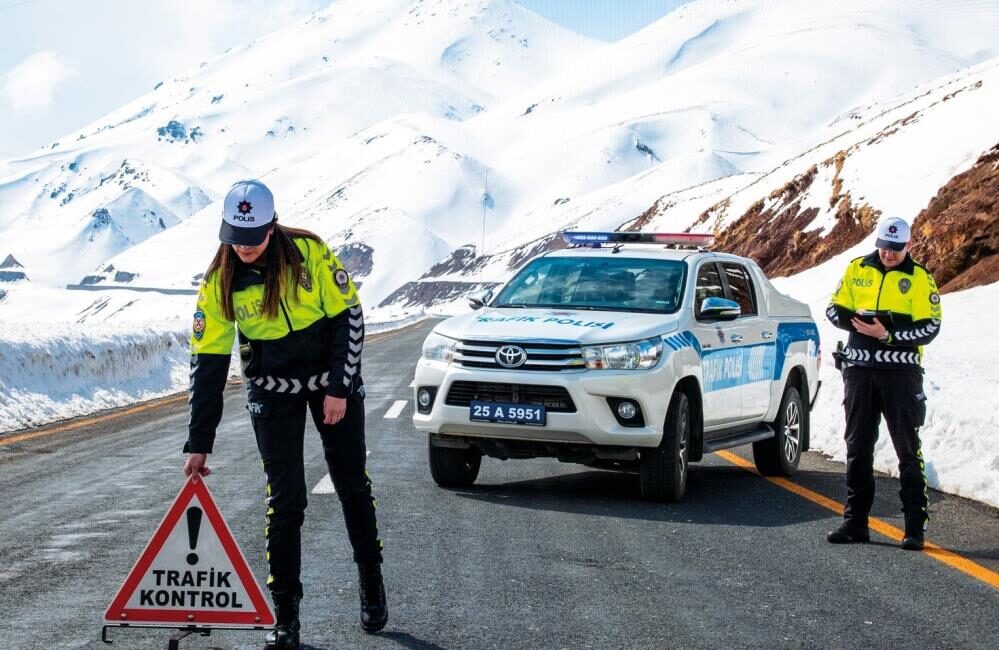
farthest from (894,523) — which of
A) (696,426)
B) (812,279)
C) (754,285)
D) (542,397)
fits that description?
(812,279)

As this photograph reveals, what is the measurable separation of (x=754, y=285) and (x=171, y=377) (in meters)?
13.4

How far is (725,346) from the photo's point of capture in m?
10.4

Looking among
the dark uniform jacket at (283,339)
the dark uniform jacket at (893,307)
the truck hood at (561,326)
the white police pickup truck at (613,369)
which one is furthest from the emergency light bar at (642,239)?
the dark uniform jacket at (283,339)

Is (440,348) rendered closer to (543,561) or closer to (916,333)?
(543,561)

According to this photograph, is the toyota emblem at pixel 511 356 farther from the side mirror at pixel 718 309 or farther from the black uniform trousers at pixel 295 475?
the black uniform trousers at pixel 295 475

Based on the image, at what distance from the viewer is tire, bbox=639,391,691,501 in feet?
30.4

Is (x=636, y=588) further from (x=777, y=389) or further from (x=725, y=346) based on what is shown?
(x=777, y=389)

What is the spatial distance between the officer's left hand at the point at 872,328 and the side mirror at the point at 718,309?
1.62 metres

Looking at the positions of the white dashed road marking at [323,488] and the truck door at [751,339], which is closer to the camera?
the white dashed road marking at [323,488]

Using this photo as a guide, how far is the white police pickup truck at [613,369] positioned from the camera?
9.13 meters

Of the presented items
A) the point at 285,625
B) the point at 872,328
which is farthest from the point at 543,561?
the point at 872,328

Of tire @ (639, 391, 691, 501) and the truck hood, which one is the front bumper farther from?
the truck hood

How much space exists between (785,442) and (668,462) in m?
2.33

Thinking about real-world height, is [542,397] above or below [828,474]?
above
